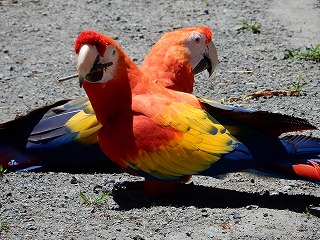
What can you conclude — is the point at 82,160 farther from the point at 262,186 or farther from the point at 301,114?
the point at 301,114

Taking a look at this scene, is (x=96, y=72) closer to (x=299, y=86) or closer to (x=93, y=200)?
(x=93, y=200)

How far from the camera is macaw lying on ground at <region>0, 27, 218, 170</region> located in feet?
18.0

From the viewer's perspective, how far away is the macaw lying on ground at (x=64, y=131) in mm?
5492

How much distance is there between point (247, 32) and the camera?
795 cm

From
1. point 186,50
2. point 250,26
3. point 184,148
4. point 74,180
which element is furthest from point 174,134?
point 250,26

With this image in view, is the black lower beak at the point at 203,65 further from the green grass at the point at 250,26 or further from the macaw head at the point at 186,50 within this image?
the green grass at the point at 250,26

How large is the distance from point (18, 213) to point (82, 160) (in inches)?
32.9

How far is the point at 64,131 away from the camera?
18.1 ft

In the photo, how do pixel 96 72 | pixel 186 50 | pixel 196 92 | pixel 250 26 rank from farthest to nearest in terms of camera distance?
pixel 250 26
pixel 196 92
pixel 186 50
pixel 96 72

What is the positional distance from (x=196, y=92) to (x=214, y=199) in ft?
5.88

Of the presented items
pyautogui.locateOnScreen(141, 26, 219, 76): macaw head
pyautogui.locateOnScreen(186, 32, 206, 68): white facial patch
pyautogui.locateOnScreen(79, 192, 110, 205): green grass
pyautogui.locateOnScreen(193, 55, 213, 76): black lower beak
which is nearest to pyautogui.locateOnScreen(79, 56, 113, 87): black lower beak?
pyautogui.locateOnScreen(79, 192, 110, 205): green grass

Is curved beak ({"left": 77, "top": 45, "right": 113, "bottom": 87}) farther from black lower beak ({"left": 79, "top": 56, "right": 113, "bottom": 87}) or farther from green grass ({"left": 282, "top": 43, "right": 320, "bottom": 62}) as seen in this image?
green grass ({"left": 282, "top": 43, "right": 320, "bottom": 62})

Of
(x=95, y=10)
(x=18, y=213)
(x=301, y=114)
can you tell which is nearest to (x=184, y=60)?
(x=301, y=114)

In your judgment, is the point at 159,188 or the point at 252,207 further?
the point at 159,188
